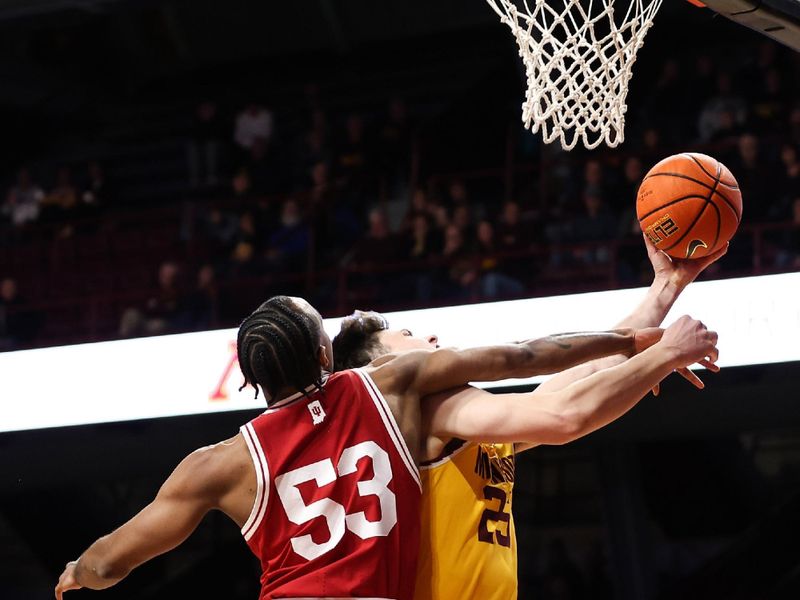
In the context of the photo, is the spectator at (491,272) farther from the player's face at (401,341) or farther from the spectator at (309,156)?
the player's face at (401,341)

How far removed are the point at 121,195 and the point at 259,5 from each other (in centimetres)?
257

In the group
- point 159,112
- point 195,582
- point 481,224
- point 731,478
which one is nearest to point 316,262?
point 481,224

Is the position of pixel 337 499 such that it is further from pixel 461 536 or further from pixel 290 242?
pixel 290 242

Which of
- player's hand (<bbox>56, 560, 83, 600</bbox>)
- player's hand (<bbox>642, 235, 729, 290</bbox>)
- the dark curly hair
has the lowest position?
player's hand (<bbox>56, 560, 83, 600</bbox>)

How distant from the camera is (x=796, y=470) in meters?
8.34

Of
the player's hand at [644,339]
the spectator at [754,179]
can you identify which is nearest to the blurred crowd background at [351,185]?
the spectator at [754,179]

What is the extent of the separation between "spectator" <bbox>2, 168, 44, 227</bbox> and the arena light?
4.20 m

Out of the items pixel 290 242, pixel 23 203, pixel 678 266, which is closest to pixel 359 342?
pixel 678 266

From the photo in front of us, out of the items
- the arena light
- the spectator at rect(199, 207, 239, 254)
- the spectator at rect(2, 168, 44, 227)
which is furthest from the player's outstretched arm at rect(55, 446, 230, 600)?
the spectator at rect(2, 168, 44, 227)

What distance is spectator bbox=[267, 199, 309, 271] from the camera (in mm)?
9023

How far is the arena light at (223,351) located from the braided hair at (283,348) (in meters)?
A: 3.52

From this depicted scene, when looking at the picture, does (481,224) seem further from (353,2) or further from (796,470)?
(353,2)

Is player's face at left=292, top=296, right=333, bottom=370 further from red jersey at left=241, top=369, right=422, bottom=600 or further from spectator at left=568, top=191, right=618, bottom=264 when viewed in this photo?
spectator at left=568, top=191, right=618, bottom=264

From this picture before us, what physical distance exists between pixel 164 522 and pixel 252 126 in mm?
8772
